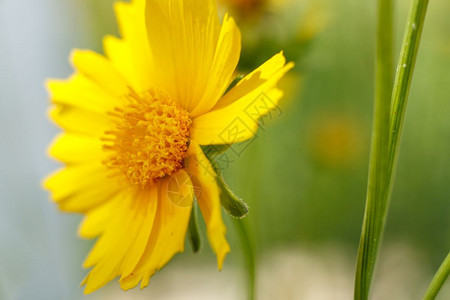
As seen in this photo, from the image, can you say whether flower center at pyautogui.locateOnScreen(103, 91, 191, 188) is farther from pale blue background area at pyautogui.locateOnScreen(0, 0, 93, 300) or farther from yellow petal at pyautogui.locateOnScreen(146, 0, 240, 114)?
pale blue background area at pyautogui.locateOnScreen(0, 0, 93, 300)

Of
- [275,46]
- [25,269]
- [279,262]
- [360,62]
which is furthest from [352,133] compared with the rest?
[25,269]

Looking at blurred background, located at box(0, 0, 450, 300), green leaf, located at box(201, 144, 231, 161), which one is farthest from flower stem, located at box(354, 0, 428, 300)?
blurred background, located at box(0, 0, 450, 300)

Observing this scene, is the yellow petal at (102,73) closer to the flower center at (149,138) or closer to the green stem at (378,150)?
the flower center at (149,138)

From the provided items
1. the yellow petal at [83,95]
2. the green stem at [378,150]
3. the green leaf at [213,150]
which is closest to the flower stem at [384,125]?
the green stem at [378,150]

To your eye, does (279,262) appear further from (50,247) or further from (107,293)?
(50,247)

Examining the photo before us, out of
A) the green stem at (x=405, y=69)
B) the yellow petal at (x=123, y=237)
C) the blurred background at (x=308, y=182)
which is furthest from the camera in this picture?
the blurred background at (x=308, y=182)
